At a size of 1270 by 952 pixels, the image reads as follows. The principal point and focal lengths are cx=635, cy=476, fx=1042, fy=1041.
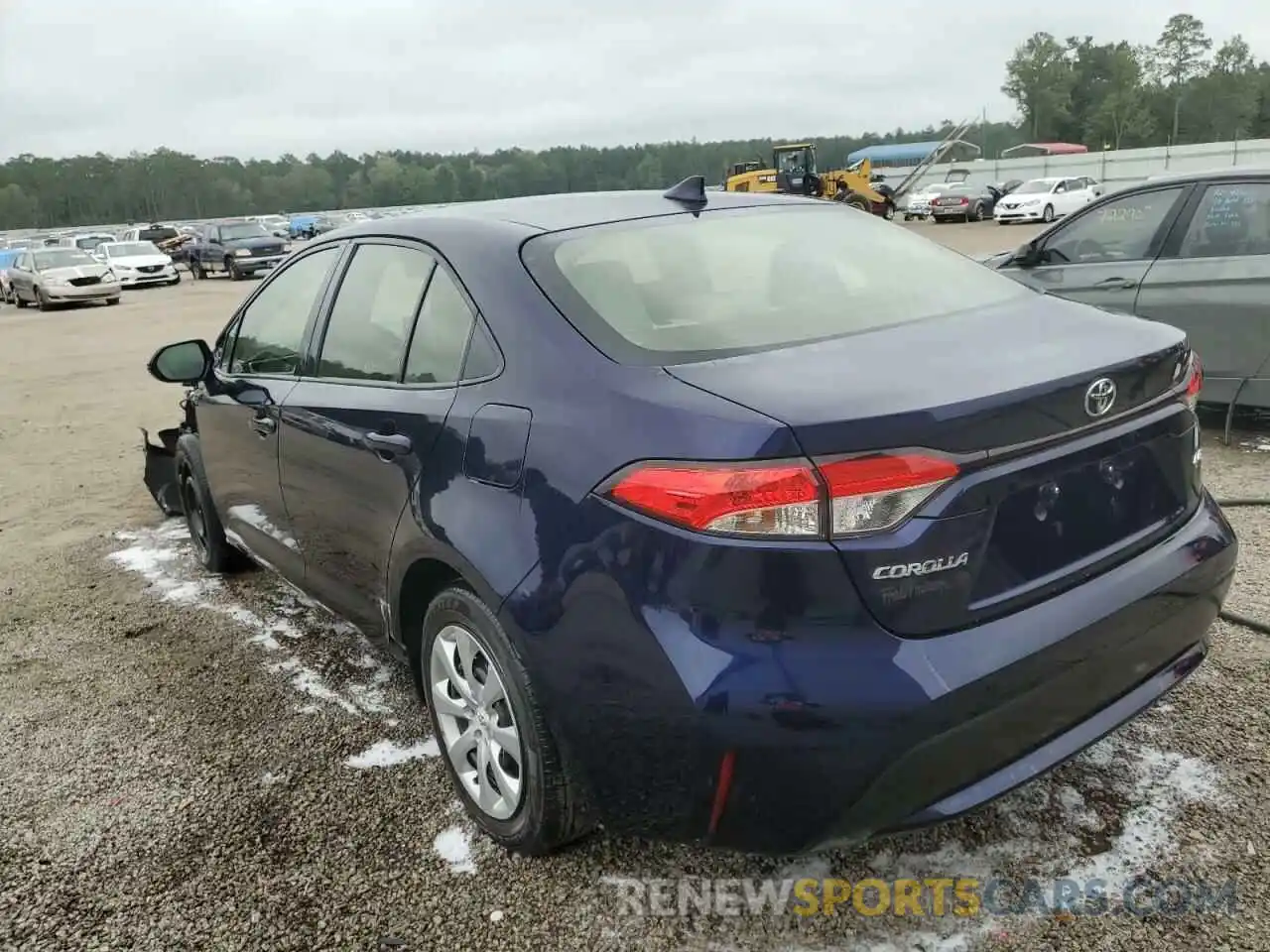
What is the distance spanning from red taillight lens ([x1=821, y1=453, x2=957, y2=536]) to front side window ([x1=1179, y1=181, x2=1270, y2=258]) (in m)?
4.88

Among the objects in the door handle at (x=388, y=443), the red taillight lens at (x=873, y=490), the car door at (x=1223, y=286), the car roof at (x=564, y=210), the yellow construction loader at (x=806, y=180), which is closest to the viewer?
the red taillight lens at (x=873, y=490)

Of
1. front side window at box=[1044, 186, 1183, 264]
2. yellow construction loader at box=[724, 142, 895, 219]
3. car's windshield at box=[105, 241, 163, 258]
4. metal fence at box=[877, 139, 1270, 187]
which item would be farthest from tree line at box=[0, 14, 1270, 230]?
front side window at box=[1044, 186, 1183, 264]

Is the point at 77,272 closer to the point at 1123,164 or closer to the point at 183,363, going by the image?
the point at 183,363

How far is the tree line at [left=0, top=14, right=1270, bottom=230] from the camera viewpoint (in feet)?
307

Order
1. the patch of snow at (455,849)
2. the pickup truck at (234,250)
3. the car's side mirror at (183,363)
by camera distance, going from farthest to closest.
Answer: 1. the pickup truck at (234,250)
2. the car's side mirror at (183,363)
3. the patch of snow at (455,849)

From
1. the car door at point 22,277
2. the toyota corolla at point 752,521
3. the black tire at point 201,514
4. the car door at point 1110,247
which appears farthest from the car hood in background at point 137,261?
the toyota corolla at point 752,521

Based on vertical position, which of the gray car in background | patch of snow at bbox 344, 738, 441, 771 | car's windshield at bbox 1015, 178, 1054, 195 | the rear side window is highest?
the rear side window

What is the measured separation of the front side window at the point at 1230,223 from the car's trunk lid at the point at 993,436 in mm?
3939

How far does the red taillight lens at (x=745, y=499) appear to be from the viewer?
1.94m

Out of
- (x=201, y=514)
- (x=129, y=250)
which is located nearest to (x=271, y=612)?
(x=201, y=514)

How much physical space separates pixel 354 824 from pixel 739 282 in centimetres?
181

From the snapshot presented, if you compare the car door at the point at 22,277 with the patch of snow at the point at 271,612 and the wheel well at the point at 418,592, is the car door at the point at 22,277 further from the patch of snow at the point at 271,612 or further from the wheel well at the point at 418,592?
the wheel well at the point at 418,592

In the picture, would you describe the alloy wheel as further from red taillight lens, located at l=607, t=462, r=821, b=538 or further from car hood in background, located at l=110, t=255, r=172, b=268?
car hood in background, located at l=110, t=255, r=172, b=268

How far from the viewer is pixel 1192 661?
8.48ft
